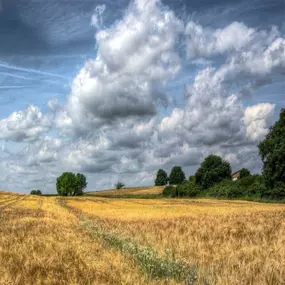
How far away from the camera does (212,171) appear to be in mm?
116000

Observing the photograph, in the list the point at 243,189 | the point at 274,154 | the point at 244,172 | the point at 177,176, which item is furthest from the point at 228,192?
the point at 177,176

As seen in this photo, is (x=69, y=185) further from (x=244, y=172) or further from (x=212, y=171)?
(x=244, y=172)

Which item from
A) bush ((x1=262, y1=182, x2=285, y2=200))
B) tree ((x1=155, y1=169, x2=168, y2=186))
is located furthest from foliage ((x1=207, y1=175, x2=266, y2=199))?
tree ((x1=155, y1=169, x2=168, y2=186))

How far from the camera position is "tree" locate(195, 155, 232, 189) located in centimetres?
11631

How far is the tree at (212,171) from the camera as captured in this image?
116312 millimetres

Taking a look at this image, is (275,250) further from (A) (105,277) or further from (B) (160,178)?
(B) (160,178)

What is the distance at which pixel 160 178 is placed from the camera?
16188 cm

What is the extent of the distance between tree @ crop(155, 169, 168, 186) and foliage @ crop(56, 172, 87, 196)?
31054 millimetres

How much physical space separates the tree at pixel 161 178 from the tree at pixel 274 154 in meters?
104

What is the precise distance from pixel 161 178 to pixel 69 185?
37.5 metres

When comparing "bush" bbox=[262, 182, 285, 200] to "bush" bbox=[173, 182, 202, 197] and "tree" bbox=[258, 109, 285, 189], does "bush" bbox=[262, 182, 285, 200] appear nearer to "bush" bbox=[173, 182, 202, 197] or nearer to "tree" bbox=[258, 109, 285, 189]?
"tree" bbox=[258, 109, 285, 189]

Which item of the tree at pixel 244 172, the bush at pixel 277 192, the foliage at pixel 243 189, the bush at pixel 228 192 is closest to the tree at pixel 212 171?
the tree at pixel 244 172

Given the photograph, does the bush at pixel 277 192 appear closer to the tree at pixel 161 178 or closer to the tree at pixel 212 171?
the tree at pixel 212 171

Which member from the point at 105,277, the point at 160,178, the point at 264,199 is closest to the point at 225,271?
the point at 105,277
